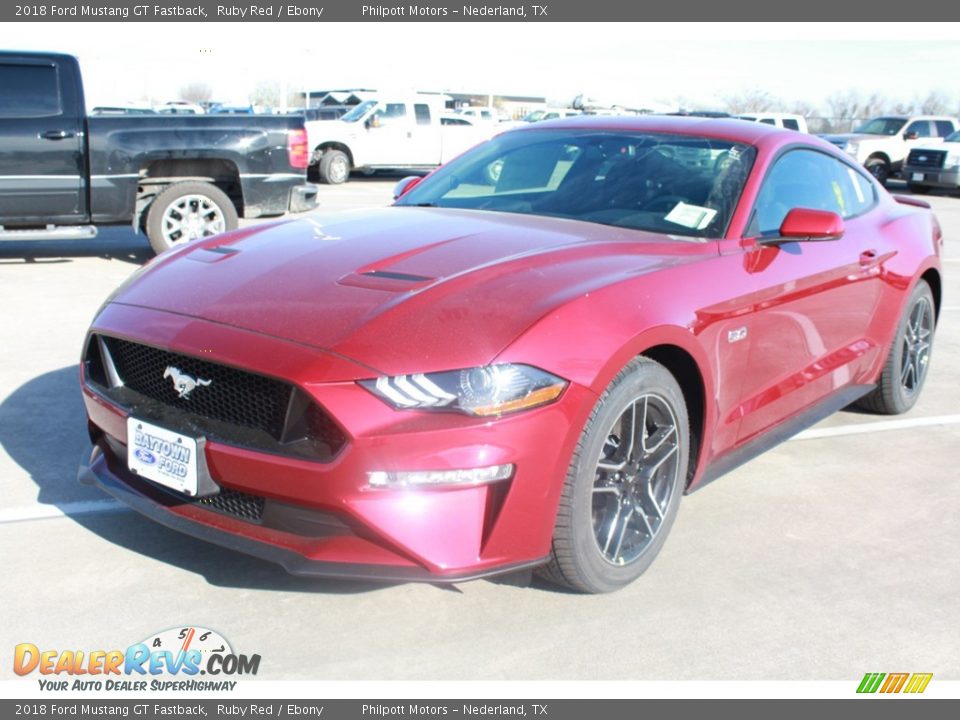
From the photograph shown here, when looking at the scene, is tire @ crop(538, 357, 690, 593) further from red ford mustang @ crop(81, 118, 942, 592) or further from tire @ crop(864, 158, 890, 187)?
tire @ crop(864, 158, 890, 187)

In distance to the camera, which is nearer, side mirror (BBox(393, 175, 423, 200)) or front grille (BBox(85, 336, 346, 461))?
front grille (BBox(85, 336, 346, 461))

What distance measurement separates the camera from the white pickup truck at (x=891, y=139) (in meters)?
→ 26.4

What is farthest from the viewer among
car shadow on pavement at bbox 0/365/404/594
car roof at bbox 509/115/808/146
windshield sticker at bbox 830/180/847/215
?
windshield sticker at bbox 830/180/847/215

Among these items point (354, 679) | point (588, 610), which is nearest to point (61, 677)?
point (354, 679)

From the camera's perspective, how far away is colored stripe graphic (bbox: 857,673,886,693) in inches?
119

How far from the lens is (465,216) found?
4.35 meters

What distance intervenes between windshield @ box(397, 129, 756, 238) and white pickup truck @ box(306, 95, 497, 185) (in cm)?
1714

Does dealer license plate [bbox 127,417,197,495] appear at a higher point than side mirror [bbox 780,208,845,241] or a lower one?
lower

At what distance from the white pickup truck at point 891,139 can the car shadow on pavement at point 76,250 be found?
20.0 metres

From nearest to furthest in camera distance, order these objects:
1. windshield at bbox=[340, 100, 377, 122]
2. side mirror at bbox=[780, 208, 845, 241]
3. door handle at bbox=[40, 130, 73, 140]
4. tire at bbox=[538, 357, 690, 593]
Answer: tire at bbox=[538, 357, 690, 593], side mirror at bbox=[780, 208, 845, 241], door handle at bbox=[40, 130, 73, 140], windshield at bbox=[340, 100, 377, 122]

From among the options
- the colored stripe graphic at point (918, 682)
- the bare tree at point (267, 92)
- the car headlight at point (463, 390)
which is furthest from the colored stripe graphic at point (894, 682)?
the bare tree at point (267, 92)

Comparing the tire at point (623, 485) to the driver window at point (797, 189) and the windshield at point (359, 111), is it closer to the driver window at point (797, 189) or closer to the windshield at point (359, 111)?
the driver window at point (797, 189)

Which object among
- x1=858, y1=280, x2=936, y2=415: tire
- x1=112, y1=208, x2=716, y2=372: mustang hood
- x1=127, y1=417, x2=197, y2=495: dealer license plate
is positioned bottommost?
x1=858, y1=280, x2=936, y2=415: tire

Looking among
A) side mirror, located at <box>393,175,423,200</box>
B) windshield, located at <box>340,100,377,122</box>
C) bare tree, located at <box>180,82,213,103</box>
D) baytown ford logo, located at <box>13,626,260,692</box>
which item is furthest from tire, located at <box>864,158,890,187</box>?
bare tree, located at <box>180,82,213,103</box>
